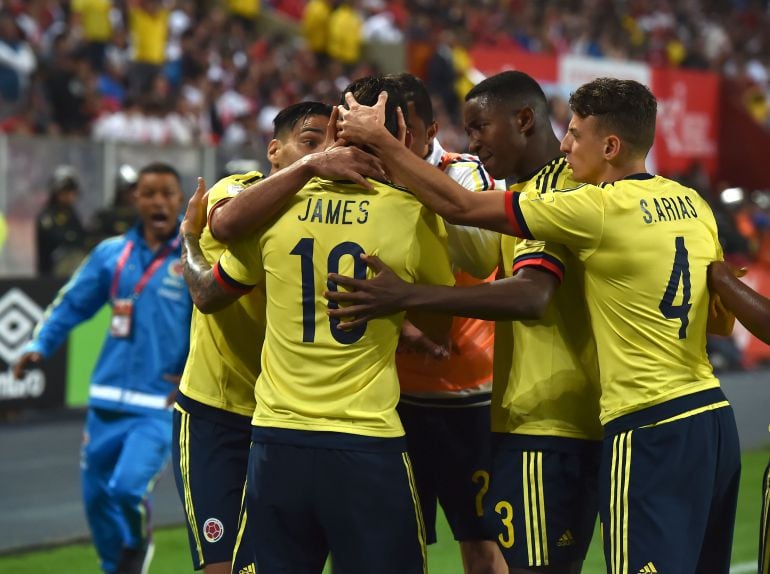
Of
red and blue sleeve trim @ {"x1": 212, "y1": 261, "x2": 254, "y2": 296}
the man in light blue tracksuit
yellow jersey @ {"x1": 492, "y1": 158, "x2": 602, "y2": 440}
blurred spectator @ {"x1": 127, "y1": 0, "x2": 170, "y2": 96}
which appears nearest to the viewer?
red and blue sleeve trim @ {"x1": 212, "y1": 261, "x2": 254, "y2": 296}

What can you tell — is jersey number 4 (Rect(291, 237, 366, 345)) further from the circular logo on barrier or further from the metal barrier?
the metal barrier

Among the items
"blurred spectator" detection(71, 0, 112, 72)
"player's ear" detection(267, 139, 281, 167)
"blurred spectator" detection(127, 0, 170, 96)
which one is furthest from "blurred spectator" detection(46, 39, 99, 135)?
"player's ear" detection(267, 139, 281, 167)

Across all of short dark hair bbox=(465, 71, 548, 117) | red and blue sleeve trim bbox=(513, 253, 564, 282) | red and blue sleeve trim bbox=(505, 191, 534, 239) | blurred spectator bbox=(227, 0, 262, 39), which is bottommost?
red and blue sleeve trim bbox=(513, 253, 564, 282)

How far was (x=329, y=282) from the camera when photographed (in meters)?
3.95

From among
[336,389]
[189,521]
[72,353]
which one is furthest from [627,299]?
[72,353]

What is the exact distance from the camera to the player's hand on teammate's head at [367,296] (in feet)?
12.8

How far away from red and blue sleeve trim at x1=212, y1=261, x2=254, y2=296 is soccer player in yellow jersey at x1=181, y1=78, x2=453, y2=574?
0.91 feet

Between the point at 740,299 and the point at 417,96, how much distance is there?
1.42 m

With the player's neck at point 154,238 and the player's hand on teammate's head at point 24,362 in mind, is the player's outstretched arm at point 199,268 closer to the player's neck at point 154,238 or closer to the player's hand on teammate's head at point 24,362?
the player's neck at point 154,238

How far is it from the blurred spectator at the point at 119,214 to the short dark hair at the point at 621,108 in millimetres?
7862

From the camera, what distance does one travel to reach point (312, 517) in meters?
3.99

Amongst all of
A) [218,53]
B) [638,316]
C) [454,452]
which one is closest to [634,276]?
[638,316]

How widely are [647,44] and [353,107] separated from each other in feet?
80.3

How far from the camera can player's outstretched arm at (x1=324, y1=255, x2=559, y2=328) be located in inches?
154
